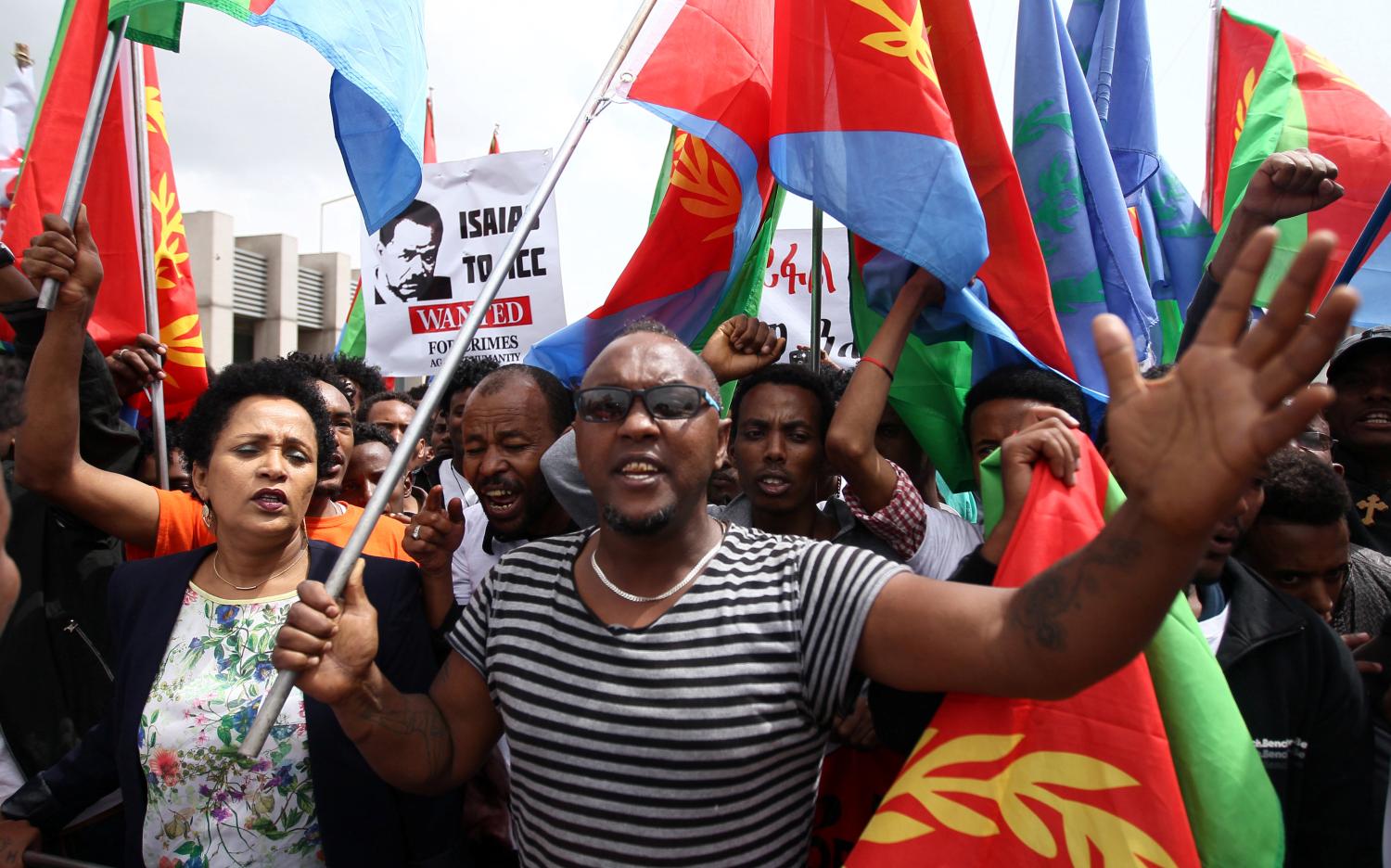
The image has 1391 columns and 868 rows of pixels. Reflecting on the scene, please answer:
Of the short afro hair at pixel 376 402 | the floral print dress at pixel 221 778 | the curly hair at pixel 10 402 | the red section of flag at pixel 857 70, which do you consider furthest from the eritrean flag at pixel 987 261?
the short afro hair at pixel 376 402

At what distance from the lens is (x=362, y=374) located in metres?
5.63

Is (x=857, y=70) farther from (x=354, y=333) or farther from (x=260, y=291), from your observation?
(x=260, y=291)

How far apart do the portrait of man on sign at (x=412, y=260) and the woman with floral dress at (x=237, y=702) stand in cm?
306

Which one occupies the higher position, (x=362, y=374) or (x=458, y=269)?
(x=458, y=269)

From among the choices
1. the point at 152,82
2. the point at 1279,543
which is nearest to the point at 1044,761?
the point at 1279,543

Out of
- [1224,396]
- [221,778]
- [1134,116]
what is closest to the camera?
[1224,396]

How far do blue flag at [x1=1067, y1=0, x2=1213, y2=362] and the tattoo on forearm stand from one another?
325 centimetres

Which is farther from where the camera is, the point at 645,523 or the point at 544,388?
the point at 544,388

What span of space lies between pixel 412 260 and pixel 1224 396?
5017 mm

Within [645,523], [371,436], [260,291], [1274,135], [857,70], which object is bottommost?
[260,291]

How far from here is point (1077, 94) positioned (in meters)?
3.40

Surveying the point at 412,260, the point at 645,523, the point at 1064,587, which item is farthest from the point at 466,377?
the point at 1064,587

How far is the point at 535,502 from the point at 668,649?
3.87ft

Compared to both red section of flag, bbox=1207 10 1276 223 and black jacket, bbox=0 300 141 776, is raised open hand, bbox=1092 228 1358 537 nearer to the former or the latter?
black jacket, bbox=0 300 141 776
